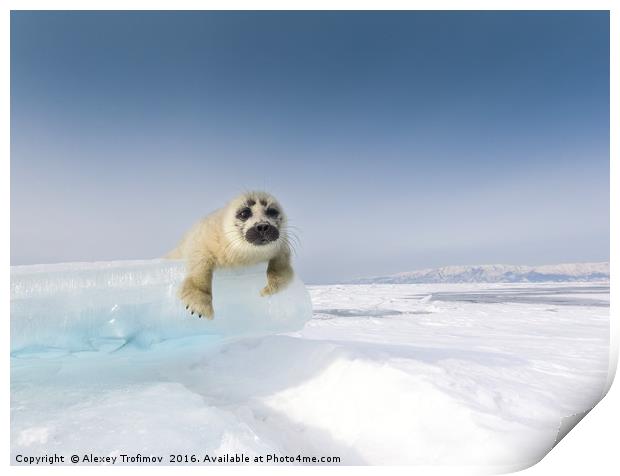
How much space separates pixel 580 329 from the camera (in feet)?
20.7

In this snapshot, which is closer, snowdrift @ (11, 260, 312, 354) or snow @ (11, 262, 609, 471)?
snow @ (11, 262, 609, 471)

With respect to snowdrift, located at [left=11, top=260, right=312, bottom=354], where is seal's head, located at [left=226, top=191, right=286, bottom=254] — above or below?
above

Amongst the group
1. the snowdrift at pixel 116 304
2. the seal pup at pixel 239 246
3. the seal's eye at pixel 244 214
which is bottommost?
the snowdrift at pixel 116 304

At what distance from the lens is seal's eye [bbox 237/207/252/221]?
344 cm

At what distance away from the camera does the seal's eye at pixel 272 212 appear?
3.46 metres

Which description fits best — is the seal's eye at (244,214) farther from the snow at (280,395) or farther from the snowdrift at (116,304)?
the snow at (280,395)

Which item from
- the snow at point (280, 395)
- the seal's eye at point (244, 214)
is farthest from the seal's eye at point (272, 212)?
the snow at point (280, 395)

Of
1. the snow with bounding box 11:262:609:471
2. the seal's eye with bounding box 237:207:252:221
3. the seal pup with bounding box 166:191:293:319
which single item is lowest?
the snow with bounding box 11:262:609:471

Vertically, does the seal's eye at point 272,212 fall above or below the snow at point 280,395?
above

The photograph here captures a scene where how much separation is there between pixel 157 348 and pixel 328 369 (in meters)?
1.72

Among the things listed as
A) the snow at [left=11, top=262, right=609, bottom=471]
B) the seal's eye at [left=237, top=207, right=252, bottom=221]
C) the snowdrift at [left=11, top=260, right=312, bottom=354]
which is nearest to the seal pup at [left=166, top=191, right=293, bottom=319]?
the seal's eye at [left=237, top=207, right=252, bottom=221]

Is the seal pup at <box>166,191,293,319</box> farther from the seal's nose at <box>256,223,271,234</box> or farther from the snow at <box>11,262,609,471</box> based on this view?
the snow at <box>11,262,609,471</box>

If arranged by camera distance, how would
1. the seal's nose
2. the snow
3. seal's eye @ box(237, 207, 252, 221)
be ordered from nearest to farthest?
the snow → the seal's nose → seal's eye @ box(237, 207, 252, 221)

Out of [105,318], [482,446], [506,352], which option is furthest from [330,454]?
[506,352]
